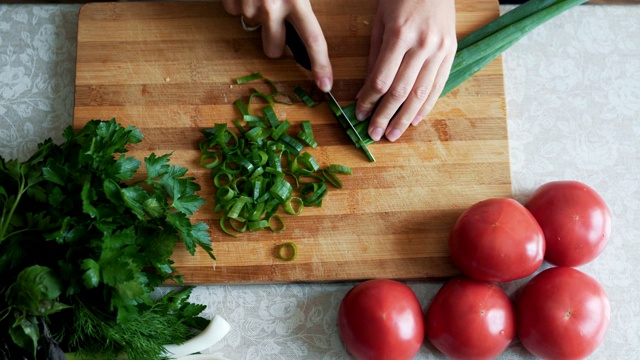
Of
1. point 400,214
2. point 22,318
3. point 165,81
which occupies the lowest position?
point 400,214

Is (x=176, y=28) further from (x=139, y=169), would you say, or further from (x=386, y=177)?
(x=386, y=177)

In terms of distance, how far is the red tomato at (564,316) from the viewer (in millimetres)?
1620

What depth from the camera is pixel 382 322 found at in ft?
5.31

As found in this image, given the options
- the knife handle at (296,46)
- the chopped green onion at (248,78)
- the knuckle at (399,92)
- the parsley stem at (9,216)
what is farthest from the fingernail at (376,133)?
the parsley stem at (9,216)

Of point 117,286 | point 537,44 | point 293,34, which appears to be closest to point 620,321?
point 537,44

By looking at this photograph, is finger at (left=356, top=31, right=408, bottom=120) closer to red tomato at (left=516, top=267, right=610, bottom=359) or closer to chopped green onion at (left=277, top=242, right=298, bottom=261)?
chopped green onion at (left=277, top=242, right=298, bottom=261)

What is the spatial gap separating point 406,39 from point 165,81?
69 centimetres

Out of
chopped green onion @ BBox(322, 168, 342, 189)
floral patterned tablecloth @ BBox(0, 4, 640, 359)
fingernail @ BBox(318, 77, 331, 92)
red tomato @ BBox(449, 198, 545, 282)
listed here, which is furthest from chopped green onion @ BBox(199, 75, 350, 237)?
red tomato @ BBox(449, 198, 545, 282)

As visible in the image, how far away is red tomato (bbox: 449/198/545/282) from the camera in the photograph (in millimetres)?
1628

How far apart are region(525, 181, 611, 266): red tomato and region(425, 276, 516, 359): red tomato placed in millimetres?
195

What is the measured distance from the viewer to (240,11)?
1833mm

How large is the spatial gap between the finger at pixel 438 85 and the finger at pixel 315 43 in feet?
0.86

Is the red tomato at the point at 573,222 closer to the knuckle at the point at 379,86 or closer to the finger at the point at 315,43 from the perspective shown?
the knuckle at the point at 379,86

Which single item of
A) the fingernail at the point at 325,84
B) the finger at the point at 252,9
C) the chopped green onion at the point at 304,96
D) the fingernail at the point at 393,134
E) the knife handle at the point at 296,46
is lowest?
the fingernail at the point at 393,134
